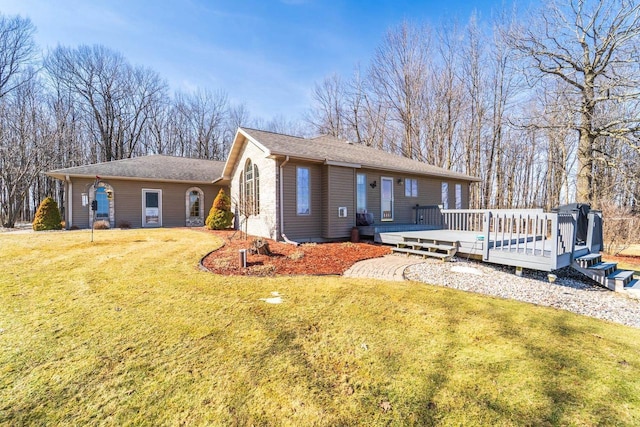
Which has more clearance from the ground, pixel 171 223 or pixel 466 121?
pixel 466 121

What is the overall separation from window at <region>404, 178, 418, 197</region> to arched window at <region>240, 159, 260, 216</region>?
6.85 meters

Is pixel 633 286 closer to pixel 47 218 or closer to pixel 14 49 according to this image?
pixel 47 218

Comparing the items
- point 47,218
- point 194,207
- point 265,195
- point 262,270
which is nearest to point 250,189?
point 265,195

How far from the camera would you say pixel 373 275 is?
6148mm

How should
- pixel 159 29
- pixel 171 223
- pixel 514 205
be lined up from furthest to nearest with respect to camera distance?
pixel 514 205
pixel 171 223
pixel 159 29

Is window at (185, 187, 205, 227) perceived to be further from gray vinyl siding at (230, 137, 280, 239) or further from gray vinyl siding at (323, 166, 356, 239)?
gray vinyl siding at (323, 166, 356, 239)

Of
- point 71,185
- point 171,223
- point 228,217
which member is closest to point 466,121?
point 228,217

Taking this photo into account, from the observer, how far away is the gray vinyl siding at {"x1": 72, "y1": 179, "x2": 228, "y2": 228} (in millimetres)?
14234

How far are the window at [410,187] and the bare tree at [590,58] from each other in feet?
24.4

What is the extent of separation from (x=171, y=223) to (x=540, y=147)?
2697cm

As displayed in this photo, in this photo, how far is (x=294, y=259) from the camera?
725 cm

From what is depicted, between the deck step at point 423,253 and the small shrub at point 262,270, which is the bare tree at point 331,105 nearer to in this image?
the deck step at point 423,253

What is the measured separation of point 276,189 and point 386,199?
523 cm

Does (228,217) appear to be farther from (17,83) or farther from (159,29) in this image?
(17,83)
